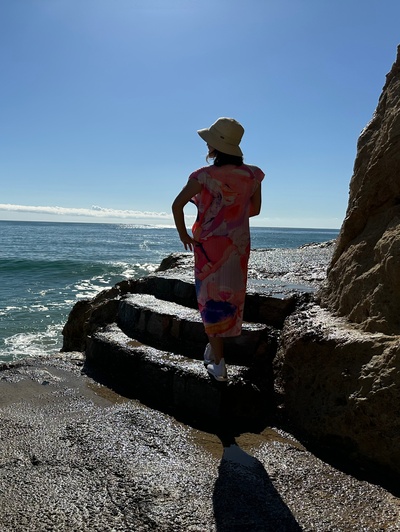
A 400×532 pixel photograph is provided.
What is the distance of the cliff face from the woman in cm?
80

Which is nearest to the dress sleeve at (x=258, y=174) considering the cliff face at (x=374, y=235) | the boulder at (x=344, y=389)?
the cliff face at (x=374, y=235)

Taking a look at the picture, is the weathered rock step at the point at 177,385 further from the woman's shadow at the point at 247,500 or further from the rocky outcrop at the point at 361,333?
the woman's shadow at the point at 247,500

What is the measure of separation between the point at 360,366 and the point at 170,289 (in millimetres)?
2644

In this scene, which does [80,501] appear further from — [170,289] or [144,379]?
[170,289]

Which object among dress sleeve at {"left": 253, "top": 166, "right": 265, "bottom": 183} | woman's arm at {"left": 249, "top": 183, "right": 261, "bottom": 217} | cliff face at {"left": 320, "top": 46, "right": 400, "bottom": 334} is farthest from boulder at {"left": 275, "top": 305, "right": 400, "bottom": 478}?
dress sleeve at {"left": 253, "top": 166, "right": 265, "bottom": 183}

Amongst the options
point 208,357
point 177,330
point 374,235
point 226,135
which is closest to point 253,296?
point 177,330

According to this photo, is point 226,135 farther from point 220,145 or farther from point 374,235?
point 374,235

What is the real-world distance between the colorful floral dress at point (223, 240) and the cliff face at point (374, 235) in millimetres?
803

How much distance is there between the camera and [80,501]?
7.40 ft

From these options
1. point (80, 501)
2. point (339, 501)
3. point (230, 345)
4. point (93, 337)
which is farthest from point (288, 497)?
point (93, 337)

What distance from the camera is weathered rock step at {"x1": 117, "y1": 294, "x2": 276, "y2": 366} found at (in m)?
3.72

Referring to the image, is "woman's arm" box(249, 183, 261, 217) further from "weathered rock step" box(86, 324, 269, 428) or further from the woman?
"weathered rock step" box(86, 324, 269, 428)

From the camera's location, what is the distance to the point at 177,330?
4.11 meters

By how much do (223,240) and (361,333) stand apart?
1102 millimetres
